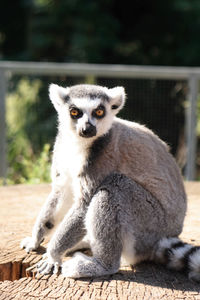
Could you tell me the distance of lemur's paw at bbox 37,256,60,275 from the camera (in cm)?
328

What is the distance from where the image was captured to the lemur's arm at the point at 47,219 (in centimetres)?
376

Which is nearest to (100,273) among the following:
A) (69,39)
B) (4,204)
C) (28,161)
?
(4,204)

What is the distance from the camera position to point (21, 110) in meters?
7.37

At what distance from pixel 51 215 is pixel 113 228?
733mm

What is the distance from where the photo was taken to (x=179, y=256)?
324 cm

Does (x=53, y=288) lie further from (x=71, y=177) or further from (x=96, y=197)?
(x=71, y=177)

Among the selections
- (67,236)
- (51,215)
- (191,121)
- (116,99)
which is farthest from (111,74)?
(67,236)

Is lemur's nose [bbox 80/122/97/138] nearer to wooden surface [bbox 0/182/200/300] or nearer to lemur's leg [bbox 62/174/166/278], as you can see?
lemur's leg [bbox 62/174/166/278]

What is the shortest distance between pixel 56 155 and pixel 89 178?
52cm

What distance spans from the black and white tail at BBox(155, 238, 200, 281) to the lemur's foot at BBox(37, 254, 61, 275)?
0.78 metres

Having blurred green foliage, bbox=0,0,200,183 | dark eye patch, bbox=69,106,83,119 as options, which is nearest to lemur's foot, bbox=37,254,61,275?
dark eye patch, bbox=69,106,83,119

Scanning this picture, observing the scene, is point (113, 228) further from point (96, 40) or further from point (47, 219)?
point (96, 40)

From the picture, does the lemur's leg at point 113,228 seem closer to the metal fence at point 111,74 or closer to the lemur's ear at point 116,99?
the lemur's ear at point 116,99

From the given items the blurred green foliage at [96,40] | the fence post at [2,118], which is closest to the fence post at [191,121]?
the blurred green foliage at [96,40]
